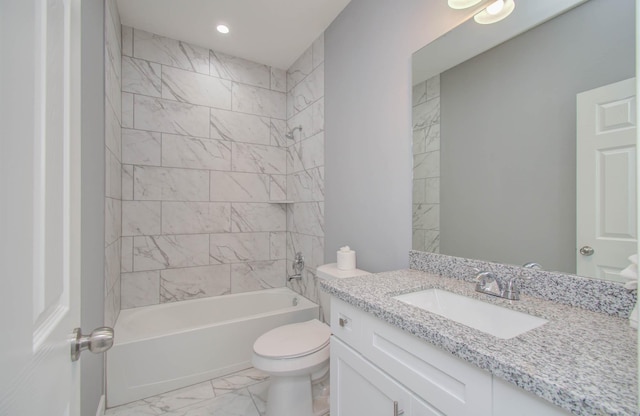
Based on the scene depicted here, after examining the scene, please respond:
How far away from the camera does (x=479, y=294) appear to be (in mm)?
1067

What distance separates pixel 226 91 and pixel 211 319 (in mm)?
2172

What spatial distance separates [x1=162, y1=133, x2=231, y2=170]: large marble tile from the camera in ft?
8.11

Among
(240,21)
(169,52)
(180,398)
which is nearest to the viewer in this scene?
(180,398)

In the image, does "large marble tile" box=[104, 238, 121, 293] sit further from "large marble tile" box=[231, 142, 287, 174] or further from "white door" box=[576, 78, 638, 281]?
"white door" box=[576, 78, 638, 281]

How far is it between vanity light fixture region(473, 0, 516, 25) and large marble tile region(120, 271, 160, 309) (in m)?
2.82

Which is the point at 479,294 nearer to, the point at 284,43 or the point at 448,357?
the point at 448,357

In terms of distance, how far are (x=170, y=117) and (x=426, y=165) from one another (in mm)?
2207

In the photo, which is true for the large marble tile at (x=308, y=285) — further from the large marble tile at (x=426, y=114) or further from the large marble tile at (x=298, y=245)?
the large marble tile at (x=426, y=114)

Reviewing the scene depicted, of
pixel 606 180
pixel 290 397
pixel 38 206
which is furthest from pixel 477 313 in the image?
pixel 38 206

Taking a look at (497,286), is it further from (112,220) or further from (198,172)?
(198,172)

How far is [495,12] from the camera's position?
1.19m

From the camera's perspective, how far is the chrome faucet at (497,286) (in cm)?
102

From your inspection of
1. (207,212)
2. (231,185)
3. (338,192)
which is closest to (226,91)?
(231,185)

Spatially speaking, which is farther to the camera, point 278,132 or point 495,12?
point 278,132
